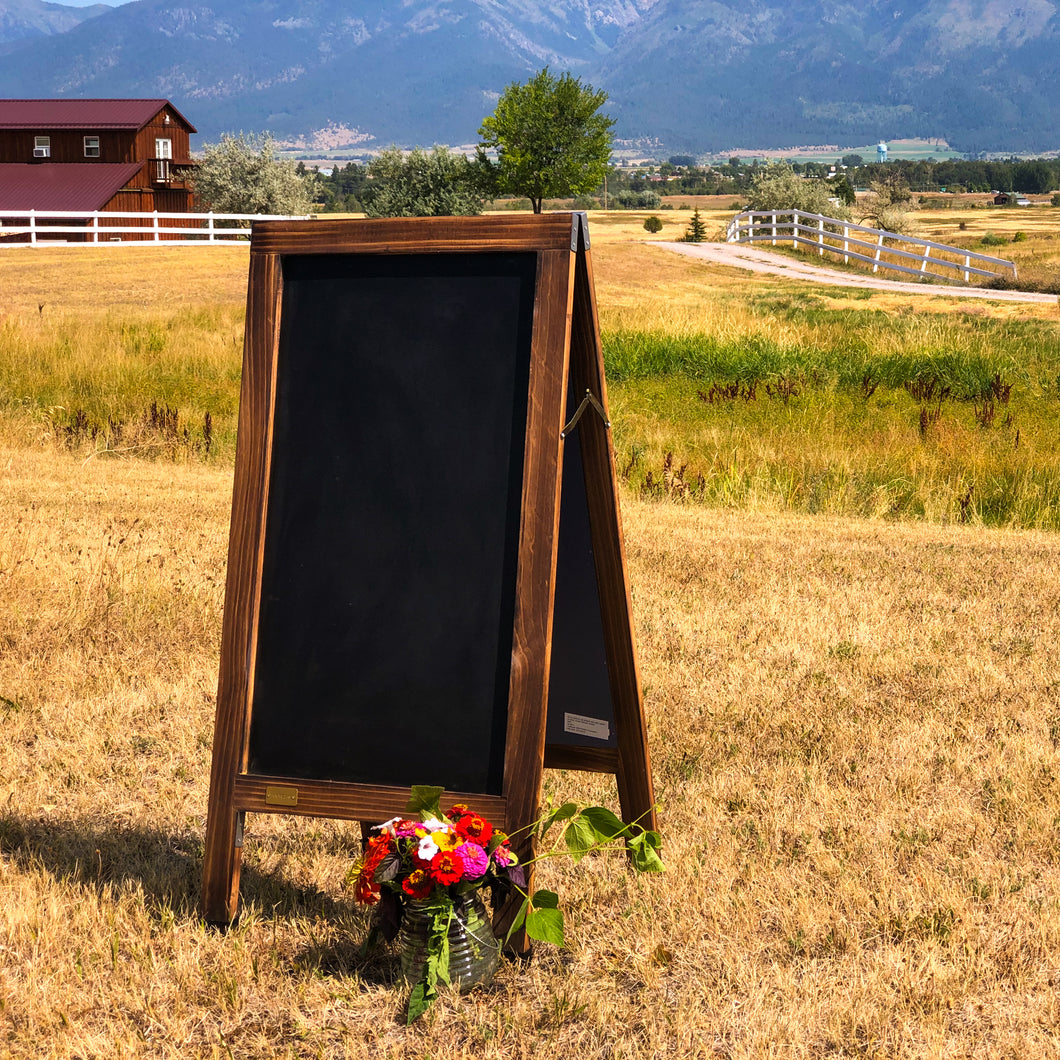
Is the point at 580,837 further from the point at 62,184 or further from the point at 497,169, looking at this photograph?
the point at 497,169

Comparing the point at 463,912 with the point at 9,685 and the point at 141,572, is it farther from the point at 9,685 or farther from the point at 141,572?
the point at 141,572

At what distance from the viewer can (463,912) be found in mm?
3207

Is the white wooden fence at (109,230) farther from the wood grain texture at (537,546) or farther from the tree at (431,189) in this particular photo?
the wood grain texture at (537,546)

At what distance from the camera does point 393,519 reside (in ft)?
10.8

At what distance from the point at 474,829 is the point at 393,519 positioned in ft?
2.83

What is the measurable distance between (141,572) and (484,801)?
4447 millimetres

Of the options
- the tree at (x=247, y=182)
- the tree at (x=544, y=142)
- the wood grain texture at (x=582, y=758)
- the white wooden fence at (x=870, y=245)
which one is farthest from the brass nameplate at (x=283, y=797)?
the tree at (x=247, y=182)

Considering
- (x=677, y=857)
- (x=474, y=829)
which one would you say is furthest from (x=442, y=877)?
(x=677, y=857)

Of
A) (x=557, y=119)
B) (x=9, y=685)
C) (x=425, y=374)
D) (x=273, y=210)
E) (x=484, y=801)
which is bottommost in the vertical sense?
(x=9, y=685)

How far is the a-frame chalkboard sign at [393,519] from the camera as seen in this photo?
314 cm

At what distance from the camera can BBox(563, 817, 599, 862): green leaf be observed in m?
3.24

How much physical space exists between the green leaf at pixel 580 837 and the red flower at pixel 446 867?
367 mm

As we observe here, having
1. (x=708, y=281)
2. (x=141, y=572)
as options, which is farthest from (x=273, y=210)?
(x=141, y=572)

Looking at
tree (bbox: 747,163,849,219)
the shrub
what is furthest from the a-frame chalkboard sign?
the shrub
